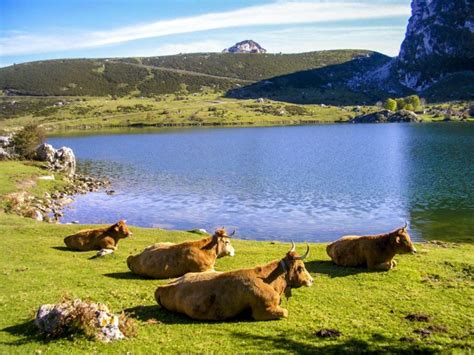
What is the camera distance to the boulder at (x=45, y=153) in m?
76.6

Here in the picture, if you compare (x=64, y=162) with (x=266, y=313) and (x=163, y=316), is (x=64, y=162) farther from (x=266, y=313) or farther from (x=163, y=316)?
(x=266, y=313)

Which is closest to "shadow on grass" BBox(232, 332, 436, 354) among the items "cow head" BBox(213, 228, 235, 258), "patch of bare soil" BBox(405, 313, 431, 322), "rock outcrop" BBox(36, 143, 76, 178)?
Result: "patch of bare soil" BBox(405, 313, 431, 322)

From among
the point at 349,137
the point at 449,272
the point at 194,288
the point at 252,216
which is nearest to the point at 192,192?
the point at 252,216

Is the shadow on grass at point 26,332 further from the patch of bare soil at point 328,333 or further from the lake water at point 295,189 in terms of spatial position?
the lake water at point 295,189

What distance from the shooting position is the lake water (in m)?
44.8

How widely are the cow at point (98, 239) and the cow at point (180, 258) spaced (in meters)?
6.03

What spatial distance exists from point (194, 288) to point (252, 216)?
110 ft

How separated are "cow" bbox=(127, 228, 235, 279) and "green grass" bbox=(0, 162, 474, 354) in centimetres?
62

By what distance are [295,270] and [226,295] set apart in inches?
117

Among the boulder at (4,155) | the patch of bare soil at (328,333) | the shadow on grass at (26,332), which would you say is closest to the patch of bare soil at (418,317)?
the patch of bare soil at (328,333)

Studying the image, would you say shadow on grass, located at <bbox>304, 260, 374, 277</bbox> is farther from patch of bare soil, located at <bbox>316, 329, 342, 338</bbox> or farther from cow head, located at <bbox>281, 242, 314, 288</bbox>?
patch of bare soil, located at <bbox>316, 329, 342, 338</bbox>

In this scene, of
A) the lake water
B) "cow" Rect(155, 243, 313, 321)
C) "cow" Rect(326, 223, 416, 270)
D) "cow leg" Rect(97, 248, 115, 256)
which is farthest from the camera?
the lake water

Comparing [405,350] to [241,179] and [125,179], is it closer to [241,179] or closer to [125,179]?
[241,179]

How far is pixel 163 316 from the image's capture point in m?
15.2
